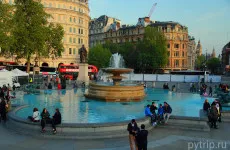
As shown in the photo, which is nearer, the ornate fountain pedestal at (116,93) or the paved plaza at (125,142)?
the paved plaza at (125,142)

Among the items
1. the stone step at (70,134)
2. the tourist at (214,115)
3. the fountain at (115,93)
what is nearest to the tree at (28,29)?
the fountain at (115,93)

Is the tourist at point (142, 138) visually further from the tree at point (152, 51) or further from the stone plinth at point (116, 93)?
the tree at point (152, 51)

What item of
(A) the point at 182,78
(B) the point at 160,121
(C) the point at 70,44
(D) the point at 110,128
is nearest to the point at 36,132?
(D) the point at 110,128

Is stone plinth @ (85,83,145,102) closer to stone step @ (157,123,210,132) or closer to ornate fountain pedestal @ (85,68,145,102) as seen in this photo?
ornate fountain pedestal @ (85,68,145,102)

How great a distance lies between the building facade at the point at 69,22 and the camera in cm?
7112

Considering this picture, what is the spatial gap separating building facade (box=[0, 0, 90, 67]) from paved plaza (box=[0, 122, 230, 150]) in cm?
6140

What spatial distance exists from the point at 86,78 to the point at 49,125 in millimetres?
30912

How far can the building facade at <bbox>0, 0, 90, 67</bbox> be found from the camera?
2800 inches

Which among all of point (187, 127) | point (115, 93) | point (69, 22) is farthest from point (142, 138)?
point (69, 22)

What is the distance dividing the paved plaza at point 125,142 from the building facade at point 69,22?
6140cm

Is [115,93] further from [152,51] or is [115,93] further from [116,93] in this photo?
[152,51]

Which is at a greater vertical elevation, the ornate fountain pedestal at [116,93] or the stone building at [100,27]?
the stone building at [100,27]

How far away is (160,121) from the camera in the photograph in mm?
13734

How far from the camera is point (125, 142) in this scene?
10.9 meters
